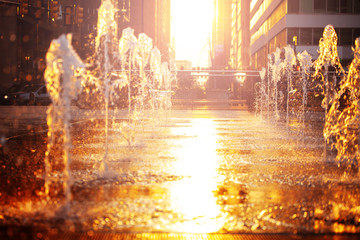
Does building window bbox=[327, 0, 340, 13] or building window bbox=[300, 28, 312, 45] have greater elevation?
building window bbox=[327, 0, 340, 13]

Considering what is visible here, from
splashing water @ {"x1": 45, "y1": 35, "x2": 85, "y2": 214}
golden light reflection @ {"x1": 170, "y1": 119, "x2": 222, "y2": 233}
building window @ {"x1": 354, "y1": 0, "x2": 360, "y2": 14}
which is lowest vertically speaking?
golden light reflection @ {"x1": 170, "y1": 119, "x2": 222, "y2": 233}

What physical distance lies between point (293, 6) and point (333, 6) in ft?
12.0

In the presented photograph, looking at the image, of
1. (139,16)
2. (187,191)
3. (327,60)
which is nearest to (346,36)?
(327,60)

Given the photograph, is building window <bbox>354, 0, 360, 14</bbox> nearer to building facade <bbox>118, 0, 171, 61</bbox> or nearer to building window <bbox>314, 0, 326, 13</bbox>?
building window <bbox>314, 0, 326, 13</bbox>

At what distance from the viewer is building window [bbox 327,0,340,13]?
47781 mm

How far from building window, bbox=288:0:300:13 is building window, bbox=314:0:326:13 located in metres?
1.68

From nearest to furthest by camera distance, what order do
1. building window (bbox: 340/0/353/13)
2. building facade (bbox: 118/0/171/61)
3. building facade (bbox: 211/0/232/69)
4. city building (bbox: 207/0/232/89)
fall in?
1. building window (bbox: 340/0/353/13)
2. building facade (bbox: 118/0/171/61)
3. city building (bbox: 207/0/232/89)
4. building facade (bbox: 211/0/232/69)

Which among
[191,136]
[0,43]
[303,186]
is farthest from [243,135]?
[0,43]

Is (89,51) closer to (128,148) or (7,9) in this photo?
(7,9)

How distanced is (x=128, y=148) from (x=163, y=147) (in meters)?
0.77

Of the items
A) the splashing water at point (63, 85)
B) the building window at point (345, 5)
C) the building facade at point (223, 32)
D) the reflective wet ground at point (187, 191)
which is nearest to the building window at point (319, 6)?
the building window at point (345, 5)

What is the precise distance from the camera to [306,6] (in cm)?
4803

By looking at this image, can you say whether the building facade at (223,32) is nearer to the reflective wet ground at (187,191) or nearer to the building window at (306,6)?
the building window at (306,6)

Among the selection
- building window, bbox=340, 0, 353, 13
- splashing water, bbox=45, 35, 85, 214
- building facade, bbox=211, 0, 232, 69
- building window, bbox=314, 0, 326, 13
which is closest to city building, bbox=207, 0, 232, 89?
building facade, bbox=211, 0, 232, 69
